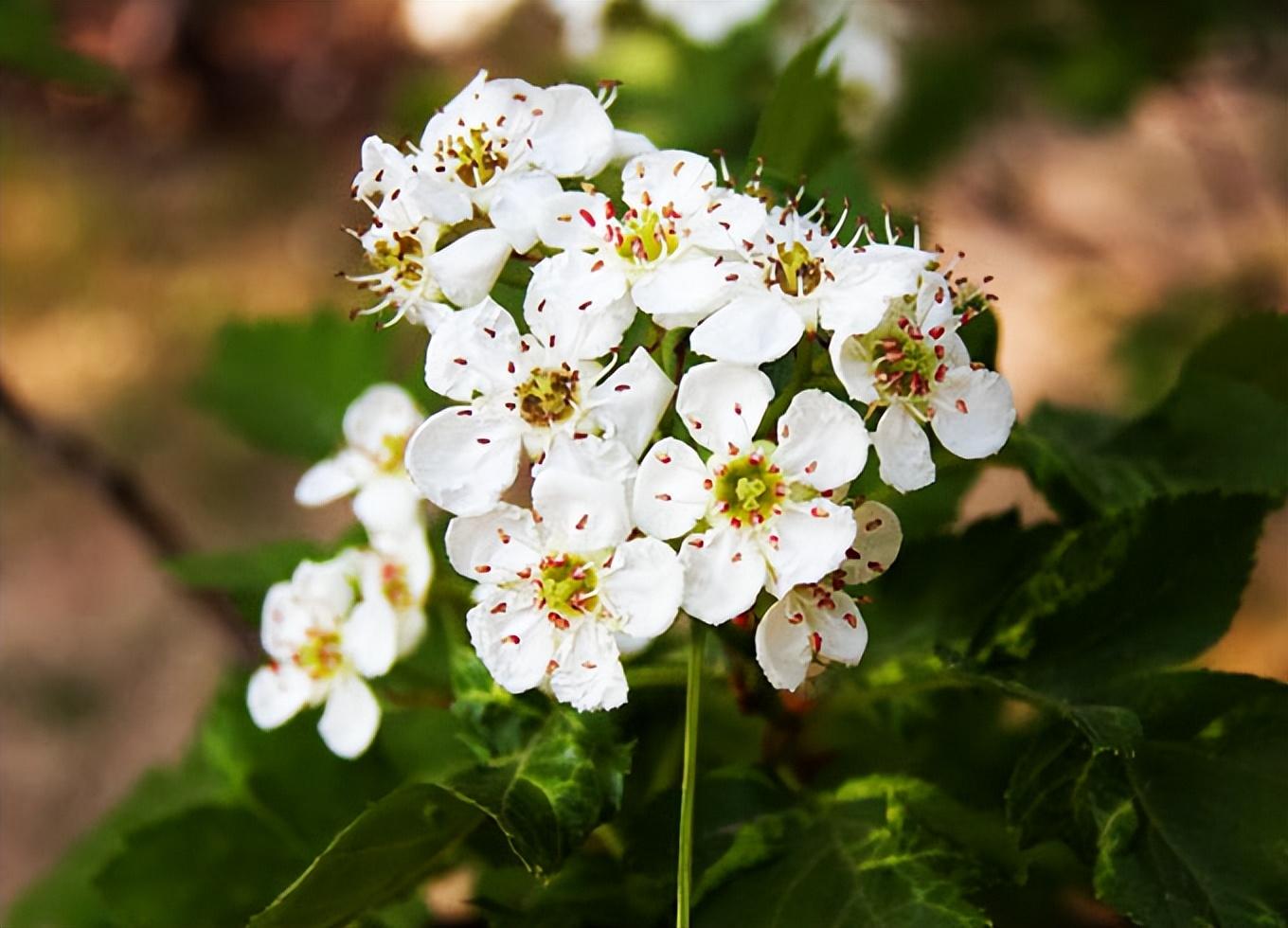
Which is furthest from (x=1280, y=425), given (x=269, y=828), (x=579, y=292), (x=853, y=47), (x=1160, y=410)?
(x=853, y=47)

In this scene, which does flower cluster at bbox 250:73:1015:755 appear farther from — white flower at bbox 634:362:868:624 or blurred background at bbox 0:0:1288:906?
blurred background at bbox 0:0:1288:906

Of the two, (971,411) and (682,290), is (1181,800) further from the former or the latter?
(682,290)

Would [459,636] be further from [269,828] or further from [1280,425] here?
[1280,425]

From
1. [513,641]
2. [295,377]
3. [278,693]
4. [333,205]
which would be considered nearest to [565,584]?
[513,641]

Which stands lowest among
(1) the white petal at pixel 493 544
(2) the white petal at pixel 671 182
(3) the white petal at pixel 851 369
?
(1) the white petal at pixel 493 544

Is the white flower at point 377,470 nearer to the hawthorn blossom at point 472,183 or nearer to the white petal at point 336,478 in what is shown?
the white petal at point 336,478

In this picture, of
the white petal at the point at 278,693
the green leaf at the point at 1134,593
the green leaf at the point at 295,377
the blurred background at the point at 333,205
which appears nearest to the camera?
the green leaf at the point at 1134,593

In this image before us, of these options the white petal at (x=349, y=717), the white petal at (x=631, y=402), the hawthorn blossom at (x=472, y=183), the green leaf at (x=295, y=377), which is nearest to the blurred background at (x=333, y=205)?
the green leaf at (x=295, y=377)
